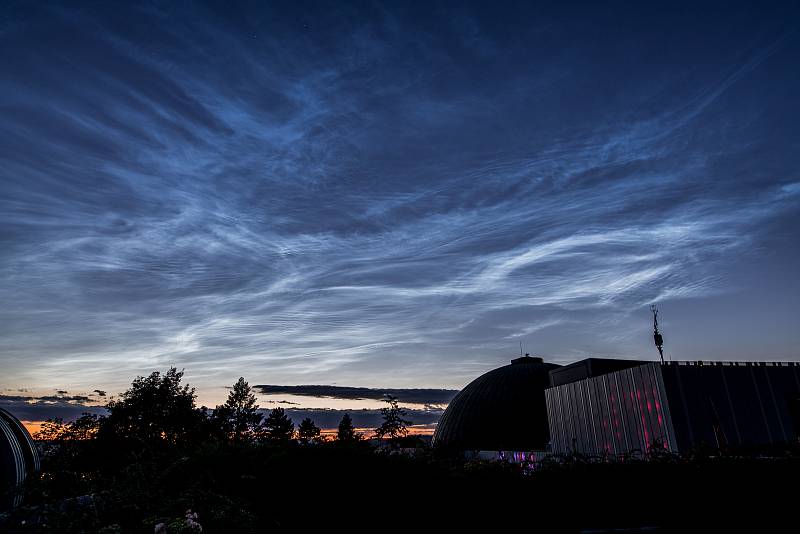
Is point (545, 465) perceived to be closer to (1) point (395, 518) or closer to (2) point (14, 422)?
(1) point (395, 518)

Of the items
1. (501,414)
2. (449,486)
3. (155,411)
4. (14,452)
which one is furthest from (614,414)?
(155,411)

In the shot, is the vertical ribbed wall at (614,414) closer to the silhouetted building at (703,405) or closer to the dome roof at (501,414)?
the silhouetted building at (703,405)

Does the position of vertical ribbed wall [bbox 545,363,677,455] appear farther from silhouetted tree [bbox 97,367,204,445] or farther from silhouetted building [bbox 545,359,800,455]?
silhouetted tree [bbox 97,367,204,445]

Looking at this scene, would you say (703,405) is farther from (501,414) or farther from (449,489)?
(501,414)

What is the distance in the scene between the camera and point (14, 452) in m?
14.5

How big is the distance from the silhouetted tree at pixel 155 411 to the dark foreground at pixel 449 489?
38607 mm

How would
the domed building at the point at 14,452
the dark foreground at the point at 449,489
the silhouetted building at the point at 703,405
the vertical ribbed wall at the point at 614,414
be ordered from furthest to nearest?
the vertical ribbed wall at the point at 614,414 → the silhouetted building at the point at 703,405 → the domed building at the point at 14,452 → the dark foreground at the point at 449,489

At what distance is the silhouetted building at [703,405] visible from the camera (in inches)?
746

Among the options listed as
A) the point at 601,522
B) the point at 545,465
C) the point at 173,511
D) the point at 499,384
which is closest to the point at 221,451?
the point at 173,511

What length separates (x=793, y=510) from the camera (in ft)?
38.2

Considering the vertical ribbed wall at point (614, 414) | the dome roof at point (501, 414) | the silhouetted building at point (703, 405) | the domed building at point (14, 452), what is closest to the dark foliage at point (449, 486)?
the vertical ribbed wall at point (614, 414)

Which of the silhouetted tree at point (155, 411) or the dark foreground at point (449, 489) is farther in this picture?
the silhouetted tree at point (155, 411)

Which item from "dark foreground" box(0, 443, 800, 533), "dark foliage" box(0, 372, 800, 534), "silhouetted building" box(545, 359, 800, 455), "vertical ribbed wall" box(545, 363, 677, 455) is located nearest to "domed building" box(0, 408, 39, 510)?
"dark foliage" box(0, 372, 800, 534)

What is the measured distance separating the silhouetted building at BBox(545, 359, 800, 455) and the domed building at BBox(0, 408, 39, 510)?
63.6ft
